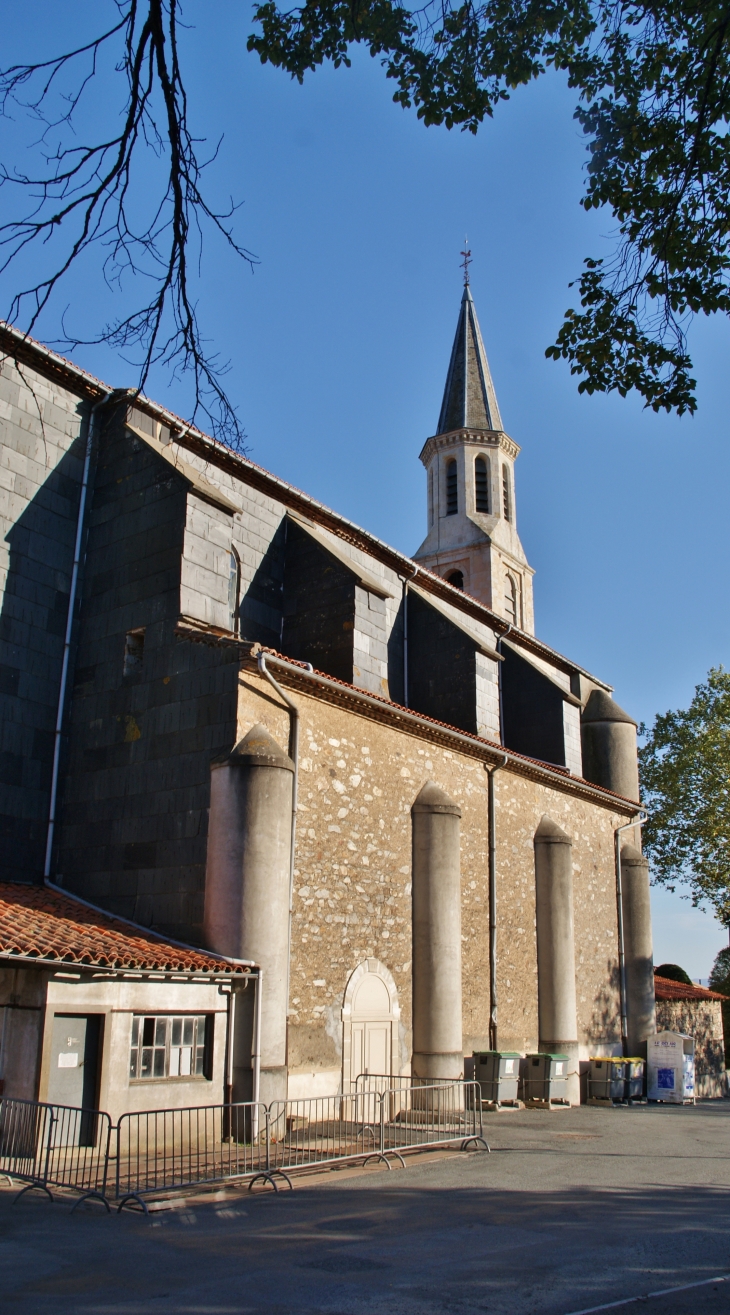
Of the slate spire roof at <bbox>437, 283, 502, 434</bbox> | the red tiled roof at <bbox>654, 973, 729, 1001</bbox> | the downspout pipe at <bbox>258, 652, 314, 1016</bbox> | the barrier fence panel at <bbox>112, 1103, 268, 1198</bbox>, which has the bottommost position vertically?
the barrier fence panel at <bbox>112, 1103, 268, 1198</bbox>

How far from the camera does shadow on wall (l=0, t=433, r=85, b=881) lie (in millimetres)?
15383

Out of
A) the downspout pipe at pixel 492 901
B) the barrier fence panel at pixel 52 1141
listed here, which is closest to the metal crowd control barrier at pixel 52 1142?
the barrier fence panel at pixel 52 1141

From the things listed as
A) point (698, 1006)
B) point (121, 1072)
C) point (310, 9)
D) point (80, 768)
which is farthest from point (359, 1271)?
point (698, 1006)

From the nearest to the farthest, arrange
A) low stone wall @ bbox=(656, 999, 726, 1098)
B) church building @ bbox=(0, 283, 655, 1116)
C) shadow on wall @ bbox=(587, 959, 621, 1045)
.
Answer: church building @ bbox=(0, 283, 655, 1116), shadow on wall @ bbox=(587, 959, 621, 1045), low stone wall @ bbox=(656, 999, 726, 1098)

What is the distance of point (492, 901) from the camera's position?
64.6 feet

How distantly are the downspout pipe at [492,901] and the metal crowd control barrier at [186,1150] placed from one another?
7296 mm

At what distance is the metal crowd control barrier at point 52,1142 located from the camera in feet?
33.4

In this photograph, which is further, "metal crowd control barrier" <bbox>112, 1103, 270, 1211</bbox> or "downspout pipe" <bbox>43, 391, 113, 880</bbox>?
"downspout pipe" <bbox>43, 391, 113, 880</bbox>

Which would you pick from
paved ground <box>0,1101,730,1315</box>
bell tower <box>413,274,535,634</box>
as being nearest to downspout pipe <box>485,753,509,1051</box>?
paved ground <box>0,1101,730,1315</box>

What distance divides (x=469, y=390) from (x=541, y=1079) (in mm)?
25607

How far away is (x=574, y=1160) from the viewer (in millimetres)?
12852

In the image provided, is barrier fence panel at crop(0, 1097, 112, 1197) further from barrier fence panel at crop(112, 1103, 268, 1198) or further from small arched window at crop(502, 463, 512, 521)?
small arched window at crop(502, 463, 512, 521)

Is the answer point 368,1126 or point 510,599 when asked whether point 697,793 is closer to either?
point 510,599

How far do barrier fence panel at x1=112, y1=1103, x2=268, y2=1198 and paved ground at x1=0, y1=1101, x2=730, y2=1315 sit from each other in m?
0.58
